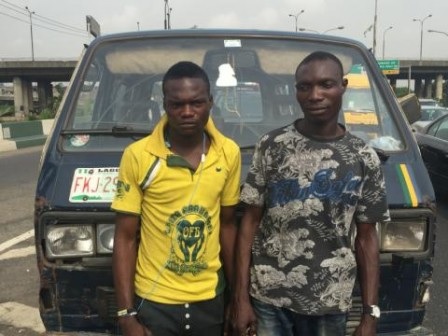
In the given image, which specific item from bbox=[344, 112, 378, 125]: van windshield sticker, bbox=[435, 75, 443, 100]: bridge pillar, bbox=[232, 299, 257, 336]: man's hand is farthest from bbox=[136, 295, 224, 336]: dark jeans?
bbox=[435, 75, 443, 100]: bridge pillar

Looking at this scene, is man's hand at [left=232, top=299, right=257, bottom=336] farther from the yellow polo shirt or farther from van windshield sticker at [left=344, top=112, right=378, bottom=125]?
van windshield sticker at [left=344, top=112, right=378, bottom=125]

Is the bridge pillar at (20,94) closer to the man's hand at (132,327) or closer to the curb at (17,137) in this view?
the curb at (17,137)

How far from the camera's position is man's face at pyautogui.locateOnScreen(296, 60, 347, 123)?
2.04 m

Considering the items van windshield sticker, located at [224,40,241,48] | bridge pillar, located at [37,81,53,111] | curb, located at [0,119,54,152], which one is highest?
bridge pillar, located at [37,81,53,111]

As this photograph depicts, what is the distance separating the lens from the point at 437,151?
7.94m

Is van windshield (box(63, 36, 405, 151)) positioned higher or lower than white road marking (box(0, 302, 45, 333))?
higher

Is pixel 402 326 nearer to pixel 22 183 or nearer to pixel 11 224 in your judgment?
pixel 11 224

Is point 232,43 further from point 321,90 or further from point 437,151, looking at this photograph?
point 437,151

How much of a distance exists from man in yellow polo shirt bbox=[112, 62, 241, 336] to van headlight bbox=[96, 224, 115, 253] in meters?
0.31

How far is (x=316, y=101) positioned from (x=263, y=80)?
128 centimetres

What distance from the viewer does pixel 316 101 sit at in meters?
2.04

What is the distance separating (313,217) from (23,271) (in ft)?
12.5

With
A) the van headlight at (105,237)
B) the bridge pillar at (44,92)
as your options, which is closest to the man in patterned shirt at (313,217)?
the van headlight at (105,237)

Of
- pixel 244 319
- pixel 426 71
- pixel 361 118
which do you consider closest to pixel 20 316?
pixel 244 319
